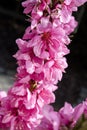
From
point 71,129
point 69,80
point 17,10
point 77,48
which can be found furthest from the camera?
point 17,10

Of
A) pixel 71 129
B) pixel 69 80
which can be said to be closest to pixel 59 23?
pixel 71 129

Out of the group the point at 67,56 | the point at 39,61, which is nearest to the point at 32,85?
the point at 39,61

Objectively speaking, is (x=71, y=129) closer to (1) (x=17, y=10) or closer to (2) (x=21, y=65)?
(2) (x=21, y=65)

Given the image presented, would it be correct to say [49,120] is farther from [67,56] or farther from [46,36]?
[67,56]

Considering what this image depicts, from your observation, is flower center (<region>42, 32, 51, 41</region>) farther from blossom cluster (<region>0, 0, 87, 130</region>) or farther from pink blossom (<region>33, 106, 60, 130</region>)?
pink blossom (<region>33, 106, 60, 130</region>)

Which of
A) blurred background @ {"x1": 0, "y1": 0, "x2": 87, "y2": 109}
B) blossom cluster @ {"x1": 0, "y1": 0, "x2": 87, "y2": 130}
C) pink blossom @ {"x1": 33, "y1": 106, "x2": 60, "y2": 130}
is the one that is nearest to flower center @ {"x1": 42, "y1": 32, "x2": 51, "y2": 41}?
blossom cluster @ {"x1": 0, "y1": 0, "x2": 87, "y2": 130}

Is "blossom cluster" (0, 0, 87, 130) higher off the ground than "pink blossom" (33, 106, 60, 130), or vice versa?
"blossom cluster" (0, 0, 87, 130)

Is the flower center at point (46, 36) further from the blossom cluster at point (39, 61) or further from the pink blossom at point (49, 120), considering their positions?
the pink blossom at point (49, 120)
